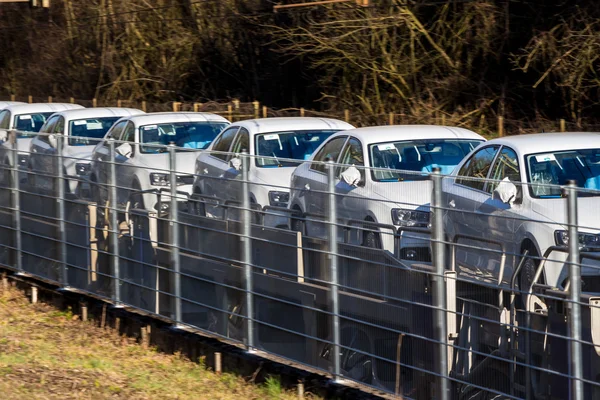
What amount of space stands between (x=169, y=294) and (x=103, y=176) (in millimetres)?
1666

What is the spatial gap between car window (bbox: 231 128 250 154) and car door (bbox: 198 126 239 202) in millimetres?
151

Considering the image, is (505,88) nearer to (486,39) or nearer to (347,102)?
(486,39)

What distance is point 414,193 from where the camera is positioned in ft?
24.3

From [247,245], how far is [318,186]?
134 inches

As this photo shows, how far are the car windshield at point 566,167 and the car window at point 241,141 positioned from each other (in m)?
5.40

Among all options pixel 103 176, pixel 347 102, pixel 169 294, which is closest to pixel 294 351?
pixel 169 294

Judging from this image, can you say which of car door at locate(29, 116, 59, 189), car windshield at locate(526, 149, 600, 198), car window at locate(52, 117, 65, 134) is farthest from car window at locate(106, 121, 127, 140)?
car windshield at locate(526, 149, 600, 198)

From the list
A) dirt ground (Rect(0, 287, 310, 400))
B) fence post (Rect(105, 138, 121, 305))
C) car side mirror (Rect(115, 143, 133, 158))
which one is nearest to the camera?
dirt ground (Rect(0, 287, 310, 400))

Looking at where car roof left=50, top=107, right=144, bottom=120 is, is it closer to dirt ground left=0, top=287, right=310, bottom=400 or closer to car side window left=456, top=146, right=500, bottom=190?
dirt ground left=0, top=287, right=310, bottom=400

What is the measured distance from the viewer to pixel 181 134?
54.9 ft

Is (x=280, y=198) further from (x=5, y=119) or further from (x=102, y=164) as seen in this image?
(x=5, y=119)

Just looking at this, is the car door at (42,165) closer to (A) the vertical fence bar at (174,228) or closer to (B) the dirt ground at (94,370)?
(B) the dirt ground at (94,370)

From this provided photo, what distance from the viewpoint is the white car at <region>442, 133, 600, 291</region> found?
573 centimetres

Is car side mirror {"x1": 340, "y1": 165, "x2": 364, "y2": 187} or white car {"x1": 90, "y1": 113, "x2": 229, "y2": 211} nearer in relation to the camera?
car side mirror {"x1": 340, "y1": 165, "x2": 364, "y2": 187}
